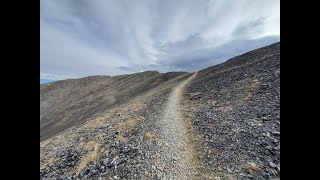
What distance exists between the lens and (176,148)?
10.1 meters

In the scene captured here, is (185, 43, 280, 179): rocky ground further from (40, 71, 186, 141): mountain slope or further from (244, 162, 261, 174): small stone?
(40, 71, 186, 141): mountain slope

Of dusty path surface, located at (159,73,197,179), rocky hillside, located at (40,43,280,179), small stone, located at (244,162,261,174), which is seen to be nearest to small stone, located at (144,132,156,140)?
rocky hillside, located at (40,43,280,179)

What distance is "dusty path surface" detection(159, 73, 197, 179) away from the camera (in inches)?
328

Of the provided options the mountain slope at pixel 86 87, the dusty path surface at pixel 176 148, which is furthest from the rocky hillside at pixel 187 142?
the mountain slope at pixel 86 87

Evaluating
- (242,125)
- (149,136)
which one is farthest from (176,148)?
(242,125)

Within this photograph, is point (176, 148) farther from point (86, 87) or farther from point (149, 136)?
point (86, 87)

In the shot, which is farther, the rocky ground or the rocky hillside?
the rocky hillside

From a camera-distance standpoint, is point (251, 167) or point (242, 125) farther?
point (242, 125)

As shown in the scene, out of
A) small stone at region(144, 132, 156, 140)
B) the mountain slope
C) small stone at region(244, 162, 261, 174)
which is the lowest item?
small stone at region(244, 162, 261, 174)

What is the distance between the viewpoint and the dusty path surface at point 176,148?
27.3 ft

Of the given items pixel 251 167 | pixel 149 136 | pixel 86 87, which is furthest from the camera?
pixel 86 87
